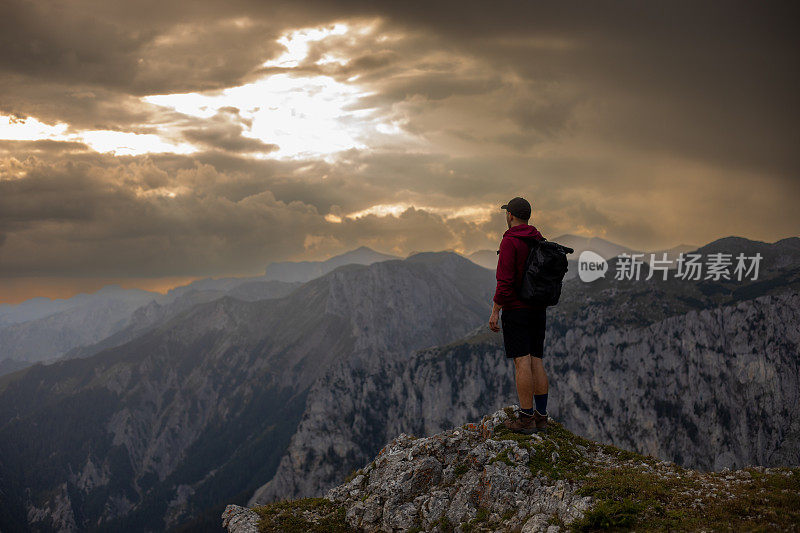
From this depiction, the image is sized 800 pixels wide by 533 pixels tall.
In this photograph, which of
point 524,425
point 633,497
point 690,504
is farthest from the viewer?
point 524,425

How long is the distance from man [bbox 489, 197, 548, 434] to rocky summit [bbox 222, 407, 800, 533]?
252 cm

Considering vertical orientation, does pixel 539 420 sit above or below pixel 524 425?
above

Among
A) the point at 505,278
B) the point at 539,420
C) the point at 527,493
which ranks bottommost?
the point at 527,493

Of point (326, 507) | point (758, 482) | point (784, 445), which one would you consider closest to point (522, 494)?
point (758, 482)

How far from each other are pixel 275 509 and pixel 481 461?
30.5 ft

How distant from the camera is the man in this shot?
14812 mm

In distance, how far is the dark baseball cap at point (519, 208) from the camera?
1558 centimetres

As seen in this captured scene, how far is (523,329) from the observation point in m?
15.0

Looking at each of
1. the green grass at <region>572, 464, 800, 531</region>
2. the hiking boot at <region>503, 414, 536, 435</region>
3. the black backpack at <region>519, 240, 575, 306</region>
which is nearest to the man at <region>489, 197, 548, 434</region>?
the black backpack at <region>519, 240, 575, 306</region>

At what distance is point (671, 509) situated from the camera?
11.1 m

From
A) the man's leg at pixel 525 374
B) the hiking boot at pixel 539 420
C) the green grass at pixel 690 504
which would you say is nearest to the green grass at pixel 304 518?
the hiking boot at pixel 539 420

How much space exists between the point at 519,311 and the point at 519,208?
3.78 m

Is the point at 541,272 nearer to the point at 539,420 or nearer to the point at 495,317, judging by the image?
the point at 495,317

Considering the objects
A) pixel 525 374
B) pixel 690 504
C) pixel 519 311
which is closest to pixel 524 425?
pixel 525 374
